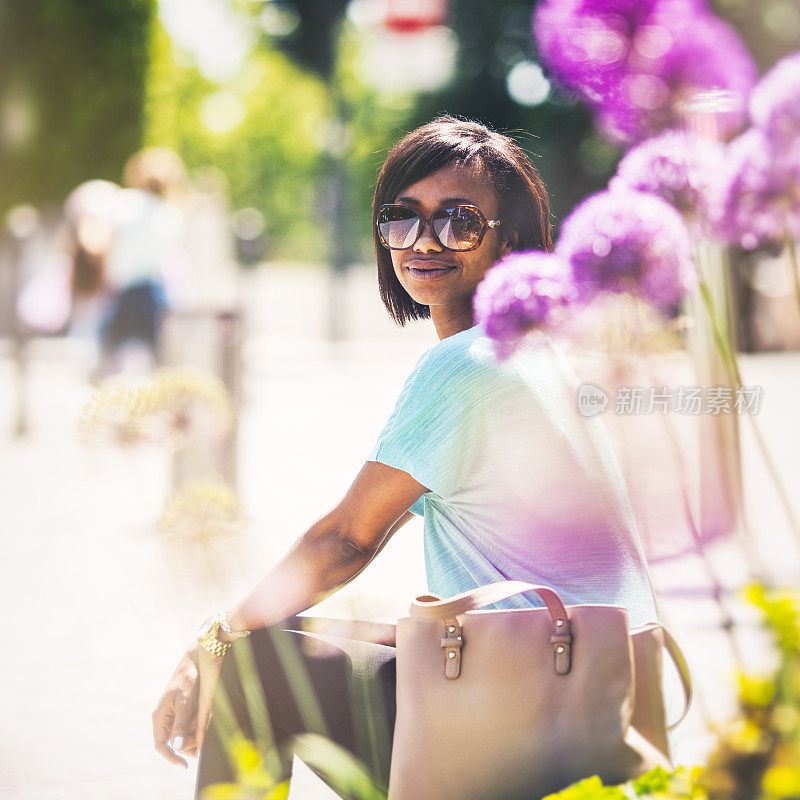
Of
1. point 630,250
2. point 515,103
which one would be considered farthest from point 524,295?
point 515,103

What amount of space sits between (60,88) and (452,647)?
782 inches

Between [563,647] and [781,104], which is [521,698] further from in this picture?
[781,104]

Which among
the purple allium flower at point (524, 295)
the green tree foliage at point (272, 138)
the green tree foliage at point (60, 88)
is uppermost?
the green tree foliage at point (272, 138)

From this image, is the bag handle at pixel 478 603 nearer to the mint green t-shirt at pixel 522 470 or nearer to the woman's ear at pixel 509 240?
the mint green t-shirt at pixel 522 470

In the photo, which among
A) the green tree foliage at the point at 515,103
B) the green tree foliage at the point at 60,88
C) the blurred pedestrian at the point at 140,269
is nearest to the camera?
the blurred pedestrian at the point at 140,269

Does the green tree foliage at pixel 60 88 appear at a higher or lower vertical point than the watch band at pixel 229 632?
higher

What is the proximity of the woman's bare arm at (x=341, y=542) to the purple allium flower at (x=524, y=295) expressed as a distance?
507 mm

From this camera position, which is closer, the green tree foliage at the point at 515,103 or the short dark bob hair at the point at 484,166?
the short dark bob hair at the point at 484,166

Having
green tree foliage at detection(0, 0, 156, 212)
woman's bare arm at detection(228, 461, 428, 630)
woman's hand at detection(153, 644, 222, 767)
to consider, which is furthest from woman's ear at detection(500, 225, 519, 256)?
green tree foliage at detection(0, 0, 156, 212)

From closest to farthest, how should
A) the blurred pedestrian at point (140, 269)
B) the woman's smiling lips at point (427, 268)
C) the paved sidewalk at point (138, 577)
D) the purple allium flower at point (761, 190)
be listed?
1. the purple allium flower at point (761, 190)
2. the woman's smiling lips at point (427, 268)
3. the paved sidewalk at point (138, 577)
4. the blurred pedestrian at point (140, 269)

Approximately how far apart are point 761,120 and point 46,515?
599 centimetres

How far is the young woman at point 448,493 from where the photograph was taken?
74.2 inches

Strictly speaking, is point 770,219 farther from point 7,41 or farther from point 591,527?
point 7,41

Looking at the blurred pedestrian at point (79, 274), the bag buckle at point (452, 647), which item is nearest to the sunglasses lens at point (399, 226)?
the bag buckle at point (452, 647)
